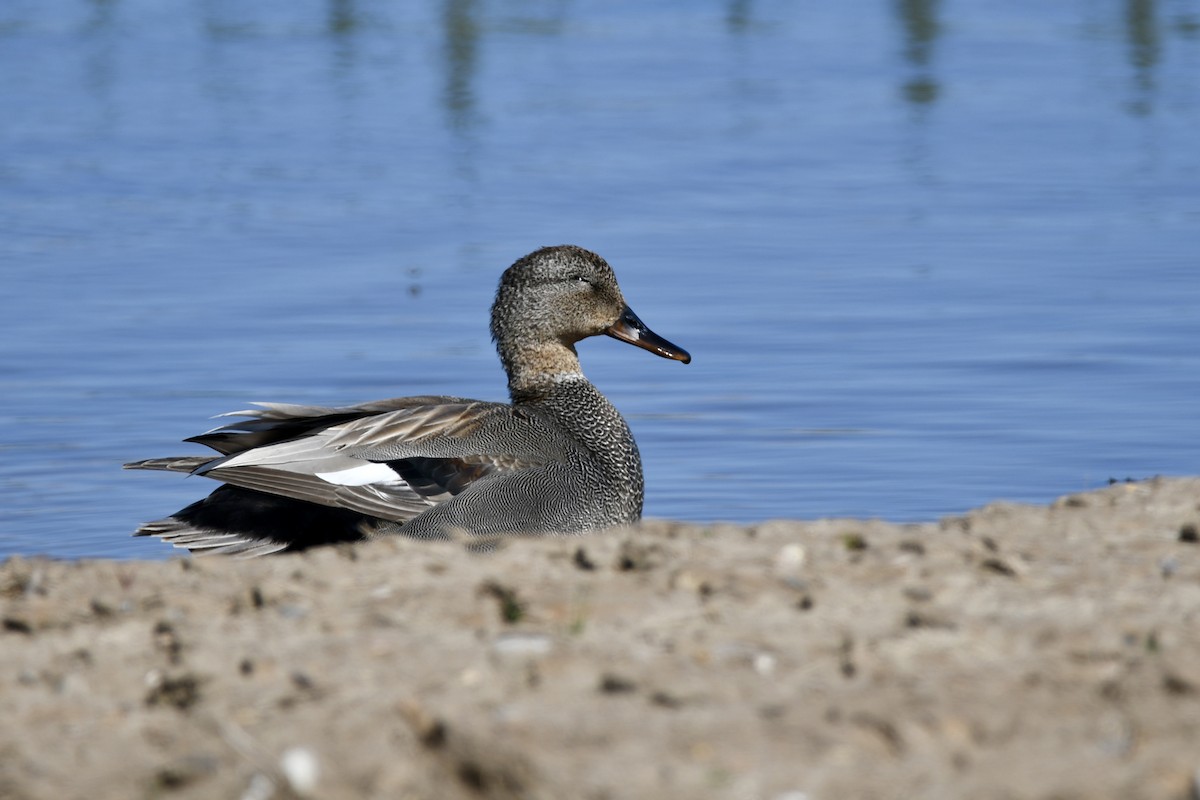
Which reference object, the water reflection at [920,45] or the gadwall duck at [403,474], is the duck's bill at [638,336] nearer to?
the gadwall duck at [403,474]

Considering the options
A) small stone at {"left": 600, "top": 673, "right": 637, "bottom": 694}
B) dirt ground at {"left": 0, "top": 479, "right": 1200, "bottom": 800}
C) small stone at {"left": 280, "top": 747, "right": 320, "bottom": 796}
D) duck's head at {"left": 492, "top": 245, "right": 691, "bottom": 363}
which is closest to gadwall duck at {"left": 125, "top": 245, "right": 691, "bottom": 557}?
duck's head at {"left": 492, "top": 245, "right": 691, "bottom": 363}

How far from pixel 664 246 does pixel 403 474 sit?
6852mm

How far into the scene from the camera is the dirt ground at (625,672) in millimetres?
3676

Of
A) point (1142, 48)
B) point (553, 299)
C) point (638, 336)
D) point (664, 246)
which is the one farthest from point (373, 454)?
point (1142, 48)

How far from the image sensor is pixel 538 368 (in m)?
8.33

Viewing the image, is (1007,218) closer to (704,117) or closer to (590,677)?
(704,117)

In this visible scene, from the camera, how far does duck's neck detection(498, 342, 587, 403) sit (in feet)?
27.2

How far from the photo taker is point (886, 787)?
141 inches

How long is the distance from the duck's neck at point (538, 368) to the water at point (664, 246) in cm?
105

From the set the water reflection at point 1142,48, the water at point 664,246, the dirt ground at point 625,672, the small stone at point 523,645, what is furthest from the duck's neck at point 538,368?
the water reflection at point 1142,48

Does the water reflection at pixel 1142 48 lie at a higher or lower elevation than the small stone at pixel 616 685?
higher

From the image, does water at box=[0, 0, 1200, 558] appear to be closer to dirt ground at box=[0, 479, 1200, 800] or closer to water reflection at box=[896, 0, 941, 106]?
water reflection at box=[896, 0, 941, 106]

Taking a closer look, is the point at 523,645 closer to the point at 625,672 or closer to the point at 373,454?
the point at 625,672

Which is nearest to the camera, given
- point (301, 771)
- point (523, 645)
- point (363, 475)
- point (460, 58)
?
point (301, 771)
